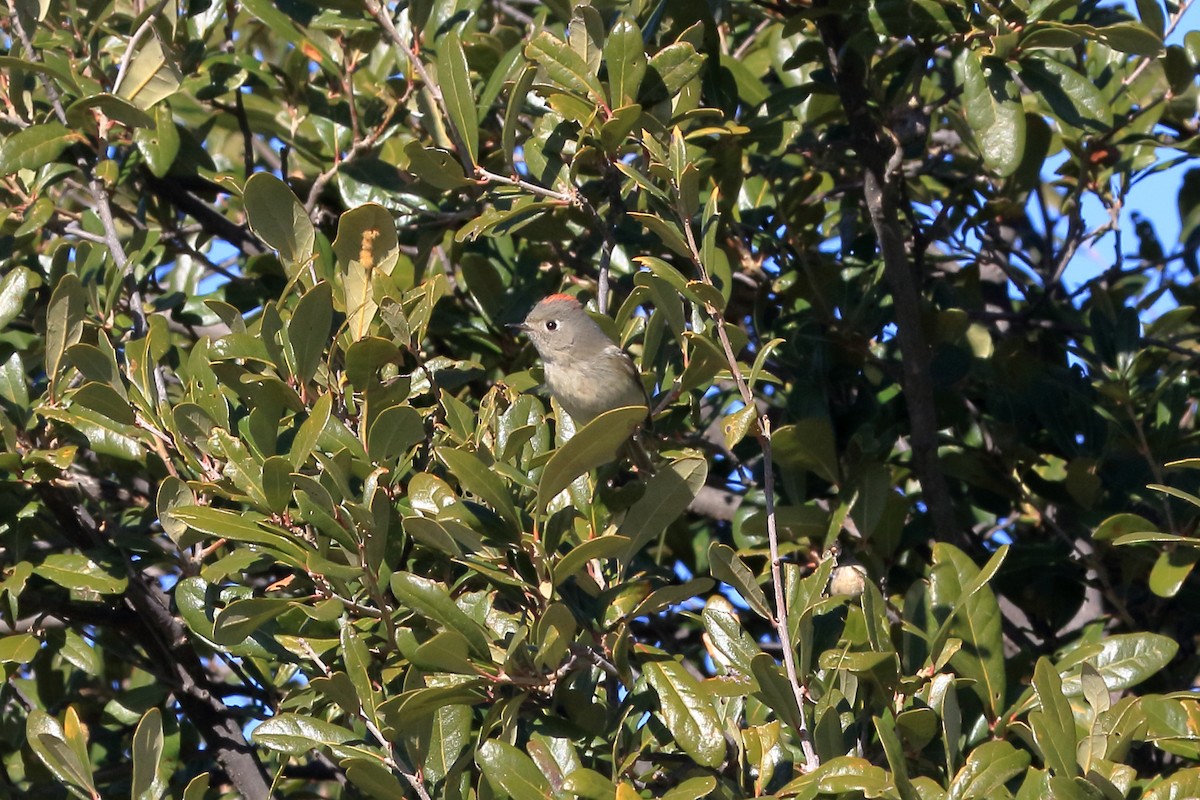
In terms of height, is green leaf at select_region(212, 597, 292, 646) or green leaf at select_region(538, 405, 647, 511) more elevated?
green leaf at select_region(538, 405, 647, 511)

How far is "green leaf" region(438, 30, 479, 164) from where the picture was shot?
3.42 m

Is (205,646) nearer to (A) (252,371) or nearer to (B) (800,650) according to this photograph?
(A) (252,371)

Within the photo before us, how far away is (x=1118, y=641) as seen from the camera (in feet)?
10.3

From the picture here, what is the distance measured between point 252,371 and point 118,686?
2184 mm

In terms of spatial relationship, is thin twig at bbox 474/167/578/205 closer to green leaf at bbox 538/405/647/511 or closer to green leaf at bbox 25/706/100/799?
green leaf at bbox 538/405/647/511

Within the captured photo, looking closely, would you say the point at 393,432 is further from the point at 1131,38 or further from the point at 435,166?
the point at 1131,38

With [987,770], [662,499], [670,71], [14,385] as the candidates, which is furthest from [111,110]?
[987,770]

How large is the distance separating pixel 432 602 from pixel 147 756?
82 centimetres

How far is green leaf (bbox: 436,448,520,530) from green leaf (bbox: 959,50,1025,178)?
172 cm

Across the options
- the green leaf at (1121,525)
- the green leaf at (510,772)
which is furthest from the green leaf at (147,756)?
the green leaf at (1121,525)

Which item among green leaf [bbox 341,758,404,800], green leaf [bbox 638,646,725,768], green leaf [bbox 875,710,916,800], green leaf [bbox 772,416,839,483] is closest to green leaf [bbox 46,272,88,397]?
green leaf [bbox 341,758,404,800]

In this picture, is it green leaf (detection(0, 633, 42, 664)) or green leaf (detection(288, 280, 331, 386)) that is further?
green leaf (detection(0, 633, 42, 664))

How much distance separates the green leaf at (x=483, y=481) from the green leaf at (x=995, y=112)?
67.7 inches

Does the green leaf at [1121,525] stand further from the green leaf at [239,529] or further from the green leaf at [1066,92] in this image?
the green leaf at [239,529]
